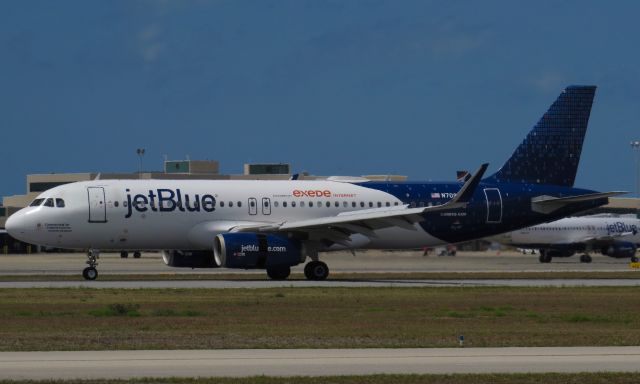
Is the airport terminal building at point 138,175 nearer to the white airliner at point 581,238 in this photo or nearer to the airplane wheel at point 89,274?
the white airliner at point 581,238

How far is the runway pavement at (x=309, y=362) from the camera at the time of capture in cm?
2023

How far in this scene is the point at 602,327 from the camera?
96.5 ft

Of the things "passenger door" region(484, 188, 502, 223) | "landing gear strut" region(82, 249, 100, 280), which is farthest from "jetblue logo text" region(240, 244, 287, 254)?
"passenger door" region(484, 188, 502, 223)

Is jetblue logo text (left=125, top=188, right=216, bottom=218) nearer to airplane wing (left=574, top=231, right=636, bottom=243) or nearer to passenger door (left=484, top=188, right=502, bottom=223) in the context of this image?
passenger door (left=484, top=188, right=502, bottom=223)

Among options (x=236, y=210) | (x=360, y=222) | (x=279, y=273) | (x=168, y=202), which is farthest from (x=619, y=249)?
(x=168, y=202)

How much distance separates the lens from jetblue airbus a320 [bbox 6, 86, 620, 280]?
50906 millimetres

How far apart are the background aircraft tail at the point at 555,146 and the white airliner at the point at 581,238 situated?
126 ft

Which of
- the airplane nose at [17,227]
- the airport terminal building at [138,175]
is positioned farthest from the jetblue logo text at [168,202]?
the airport terminal building at [138,175]

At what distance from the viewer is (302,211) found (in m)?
Answer: 54.8

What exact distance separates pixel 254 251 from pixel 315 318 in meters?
17.6

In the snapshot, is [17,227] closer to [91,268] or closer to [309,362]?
[91,268]

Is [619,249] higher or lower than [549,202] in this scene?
lower

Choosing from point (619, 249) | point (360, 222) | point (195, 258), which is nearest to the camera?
point (360, 222)

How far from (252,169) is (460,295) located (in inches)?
4773
